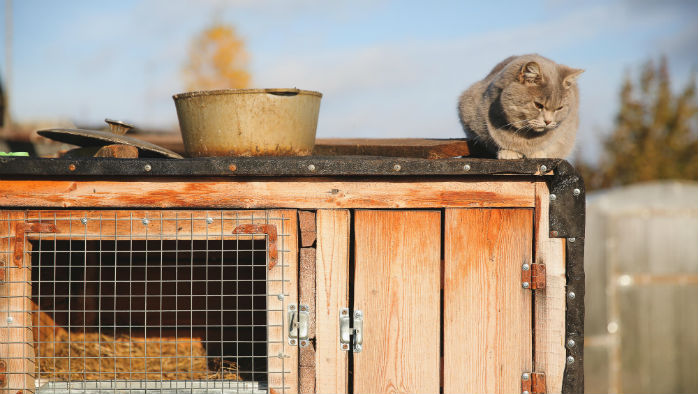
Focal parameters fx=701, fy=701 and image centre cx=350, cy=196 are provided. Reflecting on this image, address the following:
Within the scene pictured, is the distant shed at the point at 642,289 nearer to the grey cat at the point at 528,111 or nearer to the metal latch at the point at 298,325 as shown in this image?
the grey cat at the point at 528,111

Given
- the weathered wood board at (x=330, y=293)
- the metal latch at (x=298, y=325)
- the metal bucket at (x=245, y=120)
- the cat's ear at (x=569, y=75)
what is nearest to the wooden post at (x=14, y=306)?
the metal bucket at (x=245, y=120)

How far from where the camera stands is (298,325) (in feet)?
9.25

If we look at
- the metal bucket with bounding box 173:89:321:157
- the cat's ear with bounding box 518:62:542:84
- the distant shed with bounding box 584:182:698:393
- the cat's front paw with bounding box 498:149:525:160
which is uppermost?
the cat's ear with bounding box 518:62:542:84

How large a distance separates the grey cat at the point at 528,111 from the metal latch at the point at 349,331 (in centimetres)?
106

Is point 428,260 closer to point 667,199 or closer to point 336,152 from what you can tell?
point 336,152

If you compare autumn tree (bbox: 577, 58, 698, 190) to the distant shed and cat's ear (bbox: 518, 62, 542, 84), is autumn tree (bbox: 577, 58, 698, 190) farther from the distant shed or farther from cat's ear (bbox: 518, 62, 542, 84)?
cat's ear (bbox: 518, 62, 542, 84)

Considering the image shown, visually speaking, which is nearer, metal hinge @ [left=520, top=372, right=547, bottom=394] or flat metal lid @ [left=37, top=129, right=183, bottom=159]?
metal hinge @ [left=520, top=372, right=547, bottom=394]

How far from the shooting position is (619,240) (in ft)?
29.3

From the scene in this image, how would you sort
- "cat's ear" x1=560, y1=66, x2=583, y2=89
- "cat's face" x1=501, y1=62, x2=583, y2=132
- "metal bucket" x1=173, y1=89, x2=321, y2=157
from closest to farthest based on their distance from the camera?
"metal bucket" x1=173, y1=89, x2=321, y2=157
"cat's face" x1=501, y1=62, x2=583, y2=132
"cat's ear" x1=560, y1=66, x2=583, y2=89

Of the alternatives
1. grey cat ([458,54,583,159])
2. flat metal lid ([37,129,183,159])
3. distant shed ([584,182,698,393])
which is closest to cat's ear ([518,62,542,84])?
grey cat ([458,54,583,159])

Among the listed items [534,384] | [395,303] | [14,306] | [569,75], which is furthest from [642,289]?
[14,306]

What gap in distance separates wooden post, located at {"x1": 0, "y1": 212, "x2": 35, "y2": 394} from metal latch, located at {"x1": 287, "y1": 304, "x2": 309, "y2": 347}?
1.07 m

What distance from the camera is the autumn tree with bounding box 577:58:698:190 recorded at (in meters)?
15.3

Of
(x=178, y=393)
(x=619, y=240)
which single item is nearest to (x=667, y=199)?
(x=619, y=240)
